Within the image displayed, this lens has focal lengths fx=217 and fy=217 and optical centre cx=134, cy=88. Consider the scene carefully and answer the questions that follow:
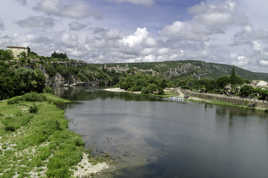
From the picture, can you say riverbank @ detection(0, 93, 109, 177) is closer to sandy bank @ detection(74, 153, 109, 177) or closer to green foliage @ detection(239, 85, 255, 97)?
sandy bank @ detection(74, 153, 109, 177)

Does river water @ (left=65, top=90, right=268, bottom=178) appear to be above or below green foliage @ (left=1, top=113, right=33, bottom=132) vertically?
below

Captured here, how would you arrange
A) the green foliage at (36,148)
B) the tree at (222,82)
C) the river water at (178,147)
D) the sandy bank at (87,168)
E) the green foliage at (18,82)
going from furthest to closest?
1. the tree at (222,82)
2. the green foliage at (18,82)
3. the river water at (178,147)
4. the sandy bank at (87,168)
5. the green foliage at (36,148)

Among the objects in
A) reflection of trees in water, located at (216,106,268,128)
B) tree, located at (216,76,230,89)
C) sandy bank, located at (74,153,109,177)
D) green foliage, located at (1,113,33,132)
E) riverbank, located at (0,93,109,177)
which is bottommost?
reflection of trees in water, located at (216,106,268,128)

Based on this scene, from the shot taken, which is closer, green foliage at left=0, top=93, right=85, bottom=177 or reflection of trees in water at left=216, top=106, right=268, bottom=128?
green foliage at left=0, top=93, right=85, bottom=177

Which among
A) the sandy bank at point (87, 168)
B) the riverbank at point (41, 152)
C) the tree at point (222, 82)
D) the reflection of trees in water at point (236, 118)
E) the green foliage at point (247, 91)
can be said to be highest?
the tree at point (222, 82)

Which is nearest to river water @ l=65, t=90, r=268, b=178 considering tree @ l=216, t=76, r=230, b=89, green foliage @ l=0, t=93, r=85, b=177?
green foliage @ l=0, t=93, r=85, b=177

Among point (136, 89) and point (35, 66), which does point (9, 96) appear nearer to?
point (35, 66)

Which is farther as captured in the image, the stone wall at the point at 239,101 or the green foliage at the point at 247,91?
the green foliage at the point at 247,91

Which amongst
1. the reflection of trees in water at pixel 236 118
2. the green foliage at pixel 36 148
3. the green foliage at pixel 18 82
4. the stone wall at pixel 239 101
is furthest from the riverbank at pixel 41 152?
the stone wall at pixel 239 101

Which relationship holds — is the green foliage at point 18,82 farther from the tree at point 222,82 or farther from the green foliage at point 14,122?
the tree at point 222,82

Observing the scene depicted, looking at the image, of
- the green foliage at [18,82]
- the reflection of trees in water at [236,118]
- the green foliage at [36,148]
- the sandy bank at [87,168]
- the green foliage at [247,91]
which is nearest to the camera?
the green foliage at [36,148]

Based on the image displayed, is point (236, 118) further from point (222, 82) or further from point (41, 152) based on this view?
point (222, 82)

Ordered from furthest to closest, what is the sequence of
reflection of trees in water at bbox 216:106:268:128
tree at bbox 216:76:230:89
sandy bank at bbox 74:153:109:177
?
tree at bbox 216:76:230:89, reflection of trees in water at bbox 216:106:268:128, sandy bank at bbox 74:153:109:177

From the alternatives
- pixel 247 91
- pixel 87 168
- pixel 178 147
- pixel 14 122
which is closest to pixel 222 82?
pixel 247 91
